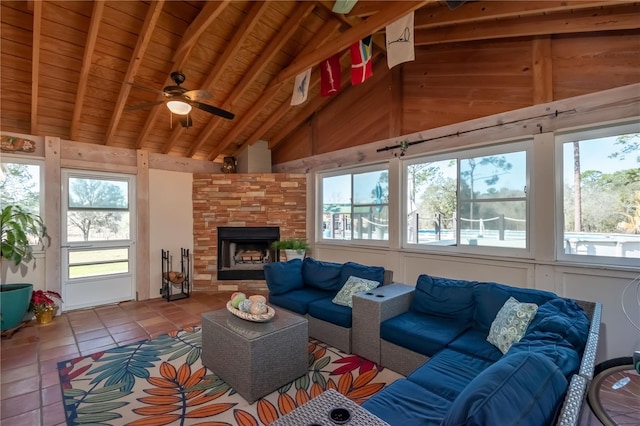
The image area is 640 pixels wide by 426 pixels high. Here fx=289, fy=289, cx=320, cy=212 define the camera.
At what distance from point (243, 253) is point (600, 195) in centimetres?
523

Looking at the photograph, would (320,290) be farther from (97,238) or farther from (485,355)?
(97,238)

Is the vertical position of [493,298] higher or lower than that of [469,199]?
lower

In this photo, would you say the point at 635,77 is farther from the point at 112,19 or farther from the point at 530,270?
the point at 112,19

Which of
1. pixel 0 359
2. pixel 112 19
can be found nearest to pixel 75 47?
pixel 112 19

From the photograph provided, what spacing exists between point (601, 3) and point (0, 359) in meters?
6.29

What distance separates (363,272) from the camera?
3.34 metres

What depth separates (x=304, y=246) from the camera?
5.20m

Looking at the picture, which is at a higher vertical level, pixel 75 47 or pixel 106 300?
pixel 75 47

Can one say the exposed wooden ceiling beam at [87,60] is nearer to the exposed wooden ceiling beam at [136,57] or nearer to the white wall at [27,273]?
the exposed wooden ceiling beam at [136,57]

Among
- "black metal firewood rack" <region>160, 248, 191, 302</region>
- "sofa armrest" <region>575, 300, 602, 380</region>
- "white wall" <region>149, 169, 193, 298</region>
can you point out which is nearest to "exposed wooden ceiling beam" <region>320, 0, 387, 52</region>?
"sofa armrest" <region>575, 300, 602, 380</region>

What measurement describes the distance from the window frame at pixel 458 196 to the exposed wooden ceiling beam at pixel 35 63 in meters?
4.31

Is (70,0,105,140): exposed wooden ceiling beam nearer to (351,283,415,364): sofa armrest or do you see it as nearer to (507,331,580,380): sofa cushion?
(351,283,415,364): sofa armrest

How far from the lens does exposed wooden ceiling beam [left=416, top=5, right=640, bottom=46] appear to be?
2494 millimetres

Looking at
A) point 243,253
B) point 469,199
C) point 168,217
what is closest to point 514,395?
point 469,199
